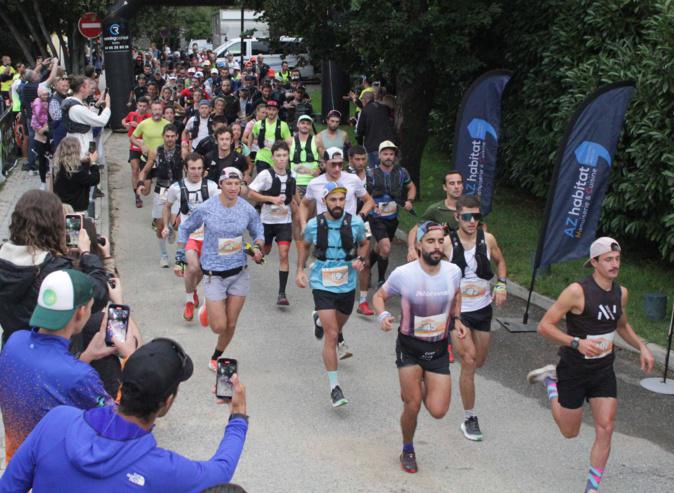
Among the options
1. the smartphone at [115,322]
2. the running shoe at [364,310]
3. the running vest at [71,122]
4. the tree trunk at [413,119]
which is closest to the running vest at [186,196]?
the running shoe at [364,310]

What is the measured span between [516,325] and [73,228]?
19.9 ft

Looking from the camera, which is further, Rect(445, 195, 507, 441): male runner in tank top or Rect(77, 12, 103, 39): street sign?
Rect(77, 12, 103, 39): street sign

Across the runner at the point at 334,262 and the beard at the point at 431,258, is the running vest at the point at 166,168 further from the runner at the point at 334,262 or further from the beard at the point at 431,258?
the beard at the point at 431,258

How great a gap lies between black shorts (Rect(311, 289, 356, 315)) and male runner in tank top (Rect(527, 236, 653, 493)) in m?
2.29

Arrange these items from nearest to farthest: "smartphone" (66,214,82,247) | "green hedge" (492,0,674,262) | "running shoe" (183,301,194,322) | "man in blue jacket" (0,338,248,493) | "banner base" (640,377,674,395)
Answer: "man in blue jacket" (0,338,248,493) < "smartphone" (66,214,82,247) < "banner base" (640,377,674,395) < "running shoe" (183,301,194,322) < "green hedge" (492,0,674,262)

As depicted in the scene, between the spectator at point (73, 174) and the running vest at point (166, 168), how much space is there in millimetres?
2574

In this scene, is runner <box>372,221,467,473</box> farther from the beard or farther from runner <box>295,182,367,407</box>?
runner <box>295,182,367,407</box>

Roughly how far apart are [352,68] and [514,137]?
341 cm

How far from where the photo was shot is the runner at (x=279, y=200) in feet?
37.9

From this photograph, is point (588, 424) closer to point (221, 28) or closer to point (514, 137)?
point (514, 137)

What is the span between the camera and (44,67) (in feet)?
69.2

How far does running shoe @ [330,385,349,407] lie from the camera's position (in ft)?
26.9

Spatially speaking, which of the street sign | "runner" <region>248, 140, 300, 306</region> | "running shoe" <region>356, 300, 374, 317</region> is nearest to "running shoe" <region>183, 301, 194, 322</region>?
"runner" <region>248, 140, 300, 306</region>

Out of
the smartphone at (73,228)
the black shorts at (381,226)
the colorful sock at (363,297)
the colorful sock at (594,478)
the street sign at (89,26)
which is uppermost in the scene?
the smartphone at (73,228)
